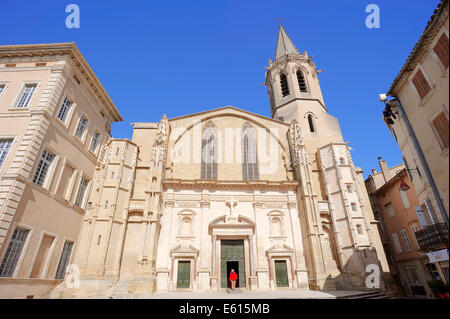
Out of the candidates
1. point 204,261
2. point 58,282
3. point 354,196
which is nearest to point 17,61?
point 58,282

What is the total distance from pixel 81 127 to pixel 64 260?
8428 millimetres

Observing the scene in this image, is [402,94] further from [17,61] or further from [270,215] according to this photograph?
[17,61]

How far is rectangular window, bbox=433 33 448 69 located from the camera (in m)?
7.48

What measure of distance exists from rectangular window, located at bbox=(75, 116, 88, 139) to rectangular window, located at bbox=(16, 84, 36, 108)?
2.98 meters

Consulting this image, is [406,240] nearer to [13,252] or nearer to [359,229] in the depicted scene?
[359,229]

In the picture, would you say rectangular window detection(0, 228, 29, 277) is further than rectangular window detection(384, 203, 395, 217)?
No

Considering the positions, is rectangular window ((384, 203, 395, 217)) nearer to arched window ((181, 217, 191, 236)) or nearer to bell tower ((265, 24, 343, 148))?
bell tower ((265, 24, 343, 148))

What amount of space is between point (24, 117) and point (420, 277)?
2910cm

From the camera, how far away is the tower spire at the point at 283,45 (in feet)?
105

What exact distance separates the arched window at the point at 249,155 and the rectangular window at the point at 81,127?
12584 mm

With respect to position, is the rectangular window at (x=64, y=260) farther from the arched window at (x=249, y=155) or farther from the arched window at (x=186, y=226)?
the arched window at (x=249, y=155)

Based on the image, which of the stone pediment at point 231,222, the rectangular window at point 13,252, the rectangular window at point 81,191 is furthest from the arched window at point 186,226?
the rectangular window at point 13,252

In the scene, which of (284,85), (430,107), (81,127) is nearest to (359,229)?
(430,107)

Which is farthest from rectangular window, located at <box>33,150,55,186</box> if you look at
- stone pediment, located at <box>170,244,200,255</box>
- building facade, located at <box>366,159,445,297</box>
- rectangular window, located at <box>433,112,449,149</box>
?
building facade, located at <box>366,159,445,297</box>
